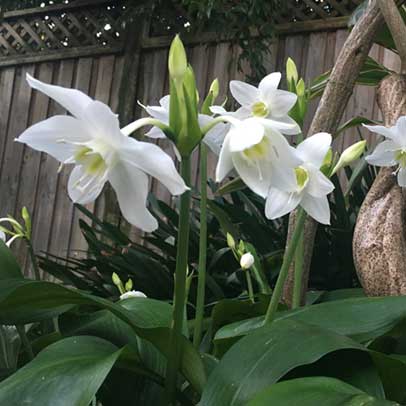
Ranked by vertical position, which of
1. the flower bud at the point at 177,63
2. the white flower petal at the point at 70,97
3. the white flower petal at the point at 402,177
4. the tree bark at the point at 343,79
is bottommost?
the white flower petal at the point at 402,177

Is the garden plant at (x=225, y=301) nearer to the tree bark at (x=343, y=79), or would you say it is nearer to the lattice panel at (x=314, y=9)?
the tree bark at (x=343, y=79)

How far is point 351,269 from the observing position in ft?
5.45

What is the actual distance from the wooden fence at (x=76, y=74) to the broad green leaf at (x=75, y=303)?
2177 millimetres

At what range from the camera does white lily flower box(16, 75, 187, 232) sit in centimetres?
65

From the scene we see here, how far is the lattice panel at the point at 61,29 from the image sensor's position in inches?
148

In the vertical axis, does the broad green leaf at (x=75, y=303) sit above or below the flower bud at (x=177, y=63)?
below

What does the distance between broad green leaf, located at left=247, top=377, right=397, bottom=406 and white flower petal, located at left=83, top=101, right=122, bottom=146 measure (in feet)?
0.81

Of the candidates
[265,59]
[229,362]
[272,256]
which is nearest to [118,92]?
[265,59]

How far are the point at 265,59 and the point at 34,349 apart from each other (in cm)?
→ 237

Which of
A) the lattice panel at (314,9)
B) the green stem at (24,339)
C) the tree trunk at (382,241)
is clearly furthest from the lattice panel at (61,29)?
the green stem at (24,339)

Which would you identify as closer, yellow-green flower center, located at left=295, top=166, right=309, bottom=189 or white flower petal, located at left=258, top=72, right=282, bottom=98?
yellow-green flower center, located at left=295, top=166, right=309, bottom=189

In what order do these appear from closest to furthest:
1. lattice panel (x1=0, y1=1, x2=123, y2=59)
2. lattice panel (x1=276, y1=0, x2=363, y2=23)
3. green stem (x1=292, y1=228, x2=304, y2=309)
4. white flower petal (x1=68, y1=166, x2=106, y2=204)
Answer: white flower petal (x1=68, y1=166, x2=106, y2=204)
green stem (x1=292, y1=228, x2=304, y2=309)
lattice panel (x1=276, y1=0, x2=363, y2=23)
lattice panel (x1=0, y1=1, x2=123, y2=59)

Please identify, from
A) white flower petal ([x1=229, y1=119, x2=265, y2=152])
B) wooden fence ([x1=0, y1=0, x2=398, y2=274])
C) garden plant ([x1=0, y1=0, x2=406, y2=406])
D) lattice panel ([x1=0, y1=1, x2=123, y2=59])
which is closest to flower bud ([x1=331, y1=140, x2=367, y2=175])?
garden plant ([x1=0, y1=0, x2=406, y2=406])

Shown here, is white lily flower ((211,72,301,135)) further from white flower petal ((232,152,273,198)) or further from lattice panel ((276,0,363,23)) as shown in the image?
lattice panel ((276,0,363,23))
